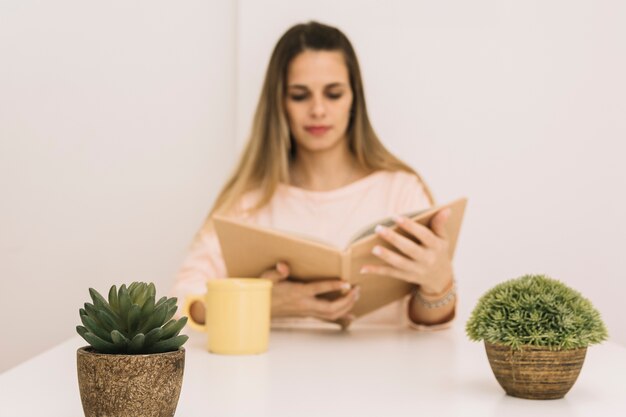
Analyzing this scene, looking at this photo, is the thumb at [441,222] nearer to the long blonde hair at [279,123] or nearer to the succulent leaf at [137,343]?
the long blonde hair at [279,123]

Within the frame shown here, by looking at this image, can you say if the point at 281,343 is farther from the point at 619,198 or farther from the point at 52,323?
the point at 619,198

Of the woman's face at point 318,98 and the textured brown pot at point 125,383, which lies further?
the woman's face at point 318,98

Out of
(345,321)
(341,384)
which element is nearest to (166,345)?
(341,384)

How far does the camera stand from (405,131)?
264 cm

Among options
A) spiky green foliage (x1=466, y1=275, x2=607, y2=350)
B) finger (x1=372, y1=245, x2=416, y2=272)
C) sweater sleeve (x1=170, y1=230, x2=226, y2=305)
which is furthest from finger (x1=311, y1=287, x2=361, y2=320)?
spiky green foliage (x1=466, y1=275, x2=607, y2=350)

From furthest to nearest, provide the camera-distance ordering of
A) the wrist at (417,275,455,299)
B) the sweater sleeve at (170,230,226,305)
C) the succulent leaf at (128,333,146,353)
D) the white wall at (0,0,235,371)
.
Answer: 1. the white wall at (0,0,235,371)
2. the sweater sleeve at (170,230,226,305)
3. the wrist at (417,275,455,299)
4. the succulent leaf at (128,333,146,353)

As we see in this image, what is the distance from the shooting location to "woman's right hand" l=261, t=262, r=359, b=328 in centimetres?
155

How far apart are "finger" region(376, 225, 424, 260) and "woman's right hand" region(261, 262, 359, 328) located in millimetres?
135

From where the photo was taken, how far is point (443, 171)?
2641mm

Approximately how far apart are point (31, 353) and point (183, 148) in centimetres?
84

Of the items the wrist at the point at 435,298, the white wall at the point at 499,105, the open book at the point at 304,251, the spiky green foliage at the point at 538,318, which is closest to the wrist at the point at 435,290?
the wrist at the point at 435,298

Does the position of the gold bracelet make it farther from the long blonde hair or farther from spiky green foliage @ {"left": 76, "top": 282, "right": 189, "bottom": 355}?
spiky green foliage @ {"left": 76, "top": 282, "right": 189, "bottom": 355}

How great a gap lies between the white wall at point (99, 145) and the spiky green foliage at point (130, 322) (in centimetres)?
191

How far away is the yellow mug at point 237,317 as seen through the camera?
50.4 inches
